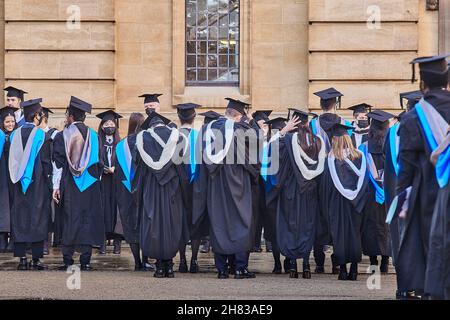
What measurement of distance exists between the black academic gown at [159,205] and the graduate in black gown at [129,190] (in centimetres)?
61

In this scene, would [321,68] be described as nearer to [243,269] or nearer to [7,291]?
[243,269]

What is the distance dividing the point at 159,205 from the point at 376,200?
240cm

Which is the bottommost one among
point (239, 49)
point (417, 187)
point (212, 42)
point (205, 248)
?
point (205, 248)

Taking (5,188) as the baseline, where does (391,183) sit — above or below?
above

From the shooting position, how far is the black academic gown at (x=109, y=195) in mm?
16484

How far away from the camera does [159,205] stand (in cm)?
1433

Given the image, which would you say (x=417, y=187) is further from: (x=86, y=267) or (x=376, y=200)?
(x=86, y=267)

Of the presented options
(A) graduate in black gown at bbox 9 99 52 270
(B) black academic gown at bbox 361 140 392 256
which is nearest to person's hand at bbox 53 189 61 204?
(A) graduate in black gown at bbox 9 99 52 270

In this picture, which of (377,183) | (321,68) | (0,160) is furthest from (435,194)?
(321,68)

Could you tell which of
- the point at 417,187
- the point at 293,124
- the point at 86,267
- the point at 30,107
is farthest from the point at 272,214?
the point at 417,187

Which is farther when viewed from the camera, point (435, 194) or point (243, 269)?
point (243, 269)

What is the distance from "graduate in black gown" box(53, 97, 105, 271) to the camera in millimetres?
15078

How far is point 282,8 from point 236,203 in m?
7.56

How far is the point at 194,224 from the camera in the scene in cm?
1450
